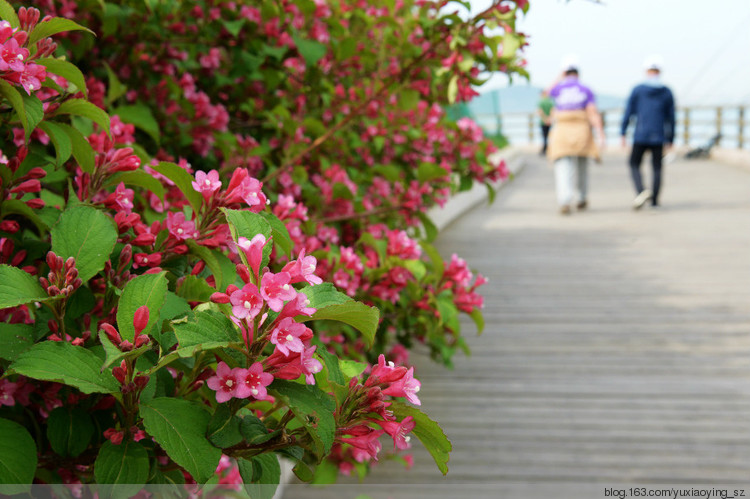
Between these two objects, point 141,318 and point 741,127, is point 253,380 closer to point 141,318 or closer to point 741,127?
point 141,318

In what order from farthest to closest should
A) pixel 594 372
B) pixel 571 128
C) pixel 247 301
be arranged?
pixel 571 128
pixel 594 372
pixel 247 301

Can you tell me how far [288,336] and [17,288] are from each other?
28 cm

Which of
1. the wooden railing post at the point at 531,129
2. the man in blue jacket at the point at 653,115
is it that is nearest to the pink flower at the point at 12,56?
the man in blue jacket at the point at 653,115

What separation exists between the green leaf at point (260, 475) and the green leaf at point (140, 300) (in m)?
0.17

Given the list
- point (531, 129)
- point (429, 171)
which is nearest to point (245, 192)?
point (429, 171)

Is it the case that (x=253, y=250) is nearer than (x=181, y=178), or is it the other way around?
(x=253, y=250)

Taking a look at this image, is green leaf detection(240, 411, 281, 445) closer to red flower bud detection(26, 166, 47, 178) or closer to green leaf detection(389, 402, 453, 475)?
green leaf detection(389, 402, 453, 475)

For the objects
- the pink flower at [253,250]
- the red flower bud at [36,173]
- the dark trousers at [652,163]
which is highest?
the red flower bud at [36,173]

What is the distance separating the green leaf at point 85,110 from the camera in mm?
930

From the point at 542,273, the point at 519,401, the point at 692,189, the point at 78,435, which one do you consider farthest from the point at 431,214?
the point at 78,435

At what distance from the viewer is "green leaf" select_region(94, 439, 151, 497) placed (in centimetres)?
71

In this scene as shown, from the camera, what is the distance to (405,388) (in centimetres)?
75

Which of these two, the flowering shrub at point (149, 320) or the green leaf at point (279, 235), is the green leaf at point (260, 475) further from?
the green leaf at point (279, 235)

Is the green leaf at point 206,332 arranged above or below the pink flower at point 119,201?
below
